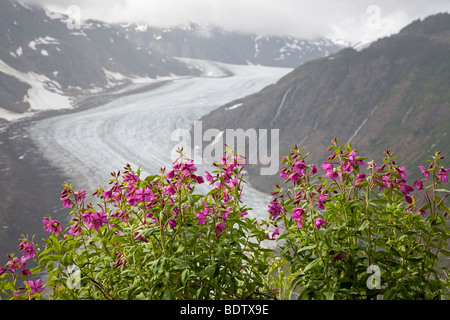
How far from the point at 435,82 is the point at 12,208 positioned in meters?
21.1

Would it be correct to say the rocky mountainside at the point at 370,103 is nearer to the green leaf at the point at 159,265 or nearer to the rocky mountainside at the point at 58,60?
the green leaf at the point at 159,265

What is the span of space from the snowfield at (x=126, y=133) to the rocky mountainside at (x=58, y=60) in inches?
278

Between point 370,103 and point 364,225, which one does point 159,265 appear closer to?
point 364,225

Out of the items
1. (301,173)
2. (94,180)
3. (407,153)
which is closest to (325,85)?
(407,153)

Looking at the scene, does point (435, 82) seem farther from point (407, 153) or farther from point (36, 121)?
point (36, 121)

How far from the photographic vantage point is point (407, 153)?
15867mm

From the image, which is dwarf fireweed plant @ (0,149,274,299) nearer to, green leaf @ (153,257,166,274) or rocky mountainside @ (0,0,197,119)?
green leaf @ (153,257,166,274)

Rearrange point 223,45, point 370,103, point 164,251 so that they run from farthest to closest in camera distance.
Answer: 1. point 223,45
2. point 370,103
3. point 164,251

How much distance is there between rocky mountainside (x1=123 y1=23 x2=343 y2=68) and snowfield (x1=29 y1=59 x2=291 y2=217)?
267ft

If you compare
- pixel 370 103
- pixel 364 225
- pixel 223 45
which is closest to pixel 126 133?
pixel 370 103

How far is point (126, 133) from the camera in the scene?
25250 mm
